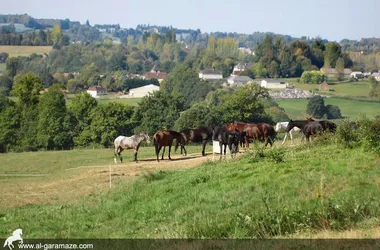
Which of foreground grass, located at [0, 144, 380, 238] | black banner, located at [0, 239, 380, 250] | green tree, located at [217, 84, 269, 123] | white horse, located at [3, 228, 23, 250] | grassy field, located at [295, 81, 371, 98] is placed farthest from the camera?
grassy field, located at [295, 81, 371, 98]

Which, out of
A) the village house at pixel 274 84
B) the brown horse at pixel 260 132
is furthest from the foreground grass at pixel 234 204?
the village house at pixel 274 84

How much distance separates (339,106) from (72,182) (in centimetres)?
7054

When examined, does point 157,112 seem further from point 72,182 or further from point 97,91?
point 97,91

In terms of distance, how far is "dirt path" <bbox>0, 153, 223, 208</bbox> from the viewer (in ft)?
64.0

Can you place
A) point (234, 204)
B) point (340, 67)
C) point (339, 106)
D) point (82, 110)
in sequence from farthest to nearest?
point (340, 67), point (339, 106), point (82, 110), point (234, 204)

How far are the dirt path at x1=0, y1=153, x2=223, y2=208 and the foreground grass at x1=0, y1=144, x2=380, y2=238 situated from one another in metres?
1.26

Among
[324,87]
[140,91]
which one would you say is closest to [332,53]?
[324,87]

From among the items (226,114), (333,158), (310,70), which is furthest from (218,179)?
(310,70)

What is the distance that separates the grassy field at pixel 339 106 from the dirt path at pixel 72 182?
55876mm

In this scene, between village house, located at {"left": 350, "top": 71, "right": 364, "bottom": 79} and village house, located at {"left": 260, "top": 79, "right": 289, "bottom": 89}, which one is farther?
village house, located at {"left": 350, "top": 71, "right": 364, "bottom": 79}

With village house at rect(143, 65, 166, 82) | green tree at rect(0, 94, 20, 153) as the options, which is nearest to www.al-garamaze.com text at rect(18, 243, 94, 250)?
green tree at rect(0, 94, 20, 153)

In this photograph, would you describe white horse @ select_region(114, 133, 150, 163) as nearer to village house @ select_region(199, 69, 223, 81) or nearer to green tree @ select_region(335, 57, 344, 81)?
green tree @ select_region(335, 57, 344, 81)

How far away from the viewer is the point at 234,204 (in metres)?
14.5

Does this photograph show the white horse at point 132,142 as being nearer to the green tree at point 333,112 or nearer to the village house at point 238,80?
the green tree at point 333,112
